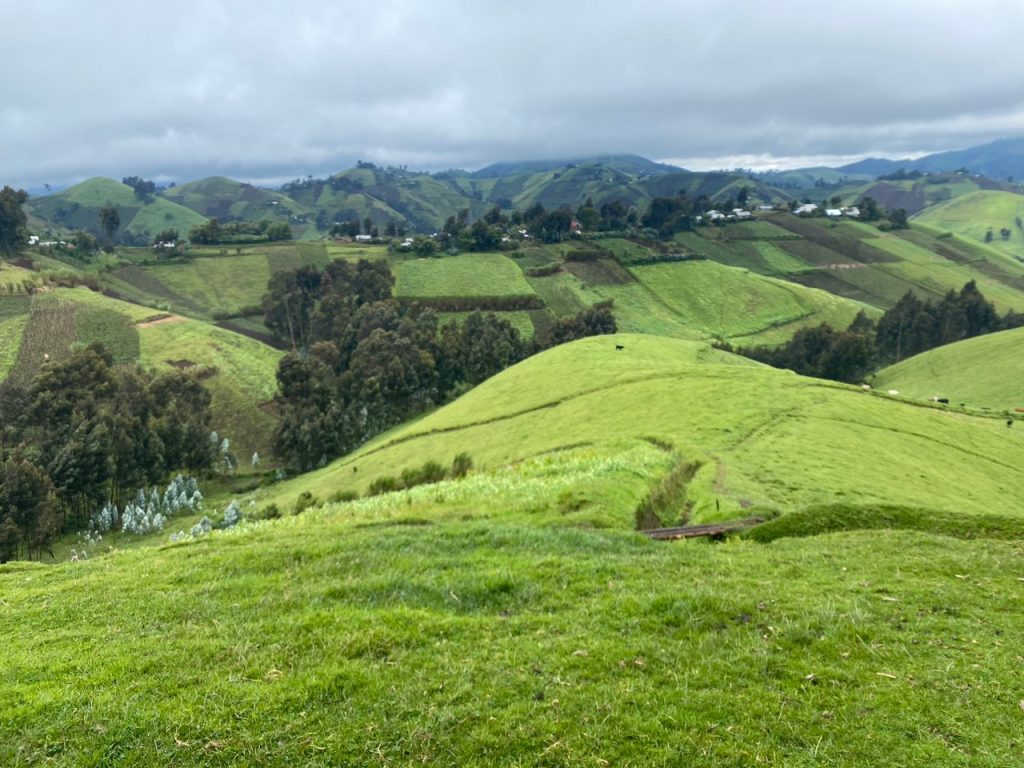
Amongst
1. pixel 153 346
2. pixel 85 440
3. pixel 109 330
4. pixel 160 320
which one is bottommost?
pixel 85 440

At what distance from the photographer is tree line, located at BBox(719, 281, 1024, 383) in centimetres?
10069

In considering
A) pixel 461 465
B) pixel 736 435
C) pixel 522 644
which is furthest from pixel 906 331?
pixel 522 644

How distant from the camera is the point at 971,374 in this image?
72.4 m

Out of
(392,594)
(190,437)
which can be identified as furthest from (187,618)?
(190,437)

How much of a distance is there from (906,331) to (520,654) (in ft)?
→ 432

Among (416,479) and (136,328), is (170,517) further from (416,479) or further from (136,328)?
(136,328)

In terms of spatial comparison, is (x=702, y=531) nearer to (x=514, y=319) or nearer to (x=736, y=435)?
(x=736, y=435)

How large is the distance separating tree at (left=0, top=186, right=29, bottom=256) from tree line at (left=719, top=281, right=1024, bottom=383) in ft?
488

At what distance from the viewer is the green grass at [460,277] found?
13550 cm

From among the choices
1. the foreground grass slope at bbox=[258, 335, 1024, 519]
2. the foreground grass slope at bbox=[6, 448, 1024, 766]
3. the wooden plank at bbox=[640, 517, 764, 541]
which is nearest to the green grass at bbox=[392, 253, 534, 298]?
the foreground grass slope at bbox=[258, 335, 1024, 519]

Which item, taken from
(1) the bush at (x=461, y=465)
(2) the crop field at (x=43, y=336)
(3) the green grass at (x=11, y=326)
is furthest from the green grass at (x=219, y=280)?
(1) the bush at (x=461, y=465)

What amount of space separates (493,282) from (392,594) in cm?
13004

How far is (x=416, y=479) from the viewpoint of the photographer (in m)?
41.2

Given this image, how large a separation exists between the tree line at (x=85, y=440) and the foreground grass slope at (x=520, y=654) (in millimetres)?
48025
